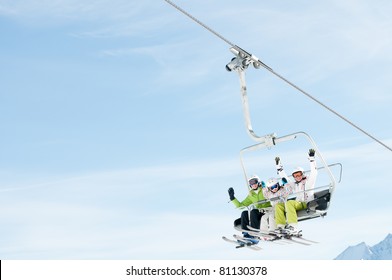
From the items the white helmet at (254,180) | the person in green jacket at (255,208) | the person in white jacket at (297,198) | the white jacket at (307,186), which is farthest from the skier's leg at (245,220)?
the white jacket at (307,186)

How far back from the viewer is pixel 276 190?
1411 cm

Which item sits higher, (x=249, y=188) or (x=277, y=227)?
(x=249, y=188)

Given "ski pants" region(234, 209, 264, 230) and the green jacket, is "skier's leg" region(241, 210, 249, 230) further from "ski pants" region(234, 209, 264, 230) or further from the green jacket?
the green jacket

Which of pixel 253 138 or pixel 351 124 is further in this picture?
pixel 253 138

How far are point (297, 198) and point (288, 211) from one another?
337 mm

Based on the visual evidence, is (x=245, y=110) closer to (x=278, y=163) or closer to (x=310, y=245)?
(x=278, y=163)

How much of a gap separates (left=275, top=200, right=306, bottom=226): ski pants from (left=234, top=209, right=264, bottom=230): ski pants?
558 mm

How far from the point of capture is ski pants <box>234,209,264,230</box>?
14344 mm

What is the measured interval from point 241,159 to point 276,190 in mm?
999

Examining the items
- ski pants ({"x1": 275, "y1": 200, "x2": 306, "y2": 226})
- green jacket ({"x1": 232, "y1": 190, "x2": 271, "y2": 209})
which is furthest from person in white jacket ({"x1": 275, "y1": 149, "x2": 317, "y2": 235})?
green jacket ({"x1": 232, "y1": 190, "x2": 271, "y2": 209})
